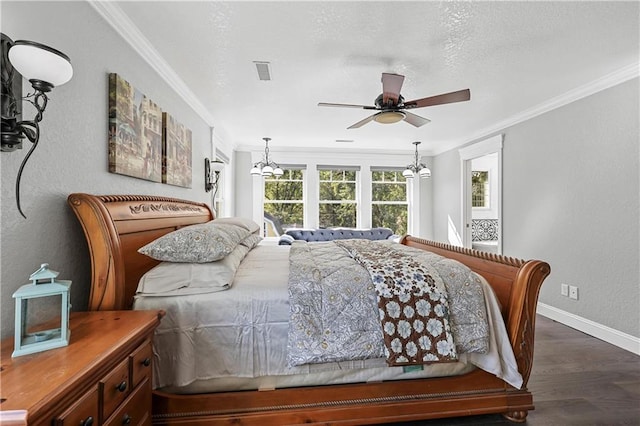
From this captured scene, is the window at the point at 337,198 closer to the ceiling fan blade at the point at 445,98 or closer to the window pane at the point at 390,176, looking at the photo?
the window pane at the point at 390,176

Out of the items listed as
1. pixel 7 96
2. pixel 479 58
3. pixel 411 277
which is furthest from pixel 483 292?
pixel 7 96

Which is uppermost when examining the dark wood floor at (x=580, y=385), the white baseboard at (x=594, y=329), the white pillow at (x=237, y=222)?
the white pillow at (x=237, y=222)

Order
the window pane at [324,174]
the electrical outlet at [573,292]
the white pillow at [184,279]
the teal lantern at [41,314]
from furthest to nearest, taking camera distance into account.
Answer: the window pane at [324,174], the electrical outlet at [573,292], the white pillow at [184,279], the teal lantern at [41,314]

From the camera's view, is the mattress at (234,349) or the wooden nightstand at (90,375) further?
the mattress at (234,349)

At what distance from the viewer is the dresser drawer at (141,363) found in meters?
1.20

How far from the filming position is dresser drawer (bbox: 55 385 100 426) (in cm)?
83

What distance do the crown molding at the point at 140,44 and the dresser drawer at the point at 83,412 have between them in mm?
2060

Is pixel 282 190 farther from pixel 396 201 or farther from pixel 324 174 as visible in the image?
pixel 396 201

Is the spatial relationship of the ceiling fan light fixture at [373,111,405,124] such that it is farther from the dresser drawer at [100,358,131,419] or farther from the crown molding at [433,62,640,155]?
A: the dresser drawer at [100,358,131,419]

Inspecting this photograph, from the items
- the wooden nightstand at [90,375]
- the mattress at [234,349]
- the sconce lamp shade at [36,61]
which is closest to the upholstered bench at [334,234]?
the mattress at [234,349]

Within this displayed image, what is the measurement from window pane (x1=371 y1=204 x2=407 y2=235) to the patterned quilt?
186 inches

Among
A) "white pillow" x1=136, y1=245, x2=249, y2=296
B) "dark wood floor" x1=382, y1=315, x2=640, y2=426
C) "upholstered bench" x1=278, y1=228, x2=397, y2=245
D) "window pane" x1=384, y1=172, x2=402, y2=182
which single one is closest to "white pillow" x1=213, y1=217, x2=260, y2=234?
"white pillow" x1=136, y1=245, x2=249, y2=296

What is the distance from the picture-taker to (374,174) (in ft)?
21.2

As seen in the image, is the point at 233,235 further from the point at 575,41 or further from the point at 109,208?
the point at 575,41
